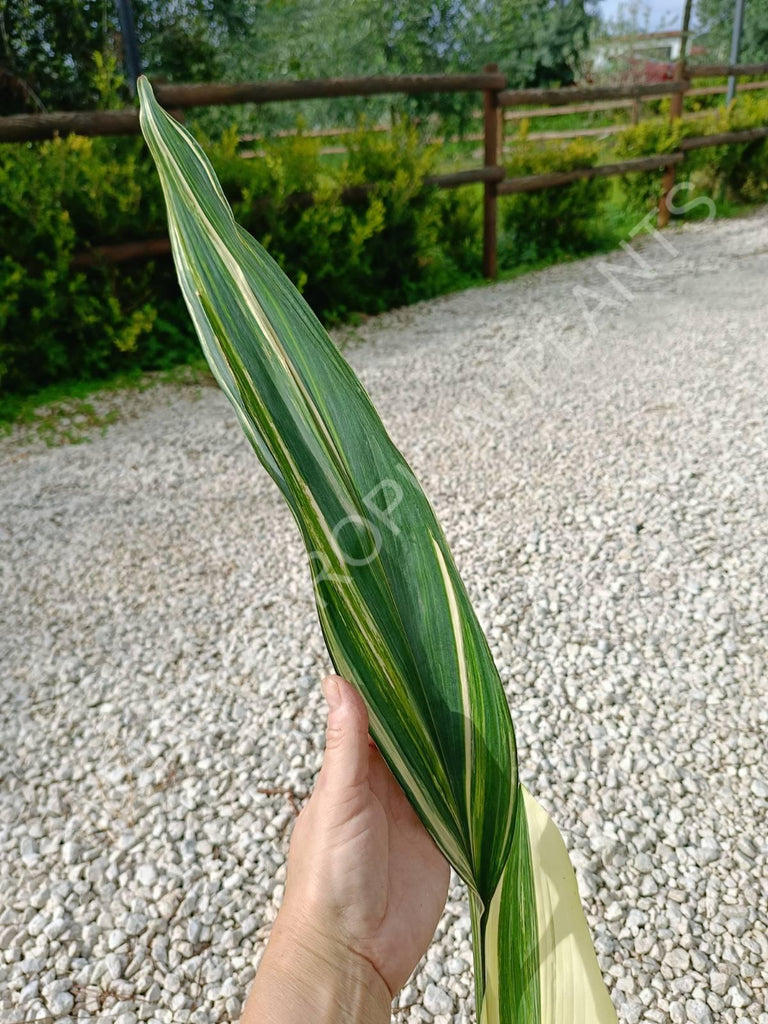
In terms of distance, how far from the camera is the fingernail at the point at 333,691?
71cm

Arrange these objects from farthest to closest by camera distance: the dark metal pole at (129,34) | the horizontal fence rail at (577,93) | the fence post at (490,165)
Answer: the dark metal pole at (129,34) → the horizontal fence rail at (577,93) → the fence post at (490,165)

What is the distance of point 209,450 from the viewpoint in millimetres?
3227

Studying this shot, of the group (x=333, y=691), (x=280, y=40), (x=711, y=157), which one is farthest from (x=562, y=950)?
(x=280, y=40)

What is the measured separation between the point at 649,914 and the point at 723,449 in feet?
6.43

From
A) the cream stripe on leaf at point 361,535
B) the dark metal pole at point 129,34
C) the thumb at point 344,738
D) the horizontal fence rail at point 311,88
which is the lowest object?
the thumb at point 344,738

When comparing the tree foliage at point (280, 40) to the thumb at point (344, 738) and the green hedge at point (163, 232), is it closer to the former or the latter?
the green hedge at point (163, 232)

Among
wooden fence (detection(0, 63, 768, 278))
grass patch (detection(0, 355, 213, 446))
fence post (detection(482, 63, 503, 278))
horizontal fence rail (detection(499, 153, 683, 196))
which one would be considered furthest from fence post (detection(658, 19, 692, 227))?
grass patch (detection(0, 355, 213, 446))

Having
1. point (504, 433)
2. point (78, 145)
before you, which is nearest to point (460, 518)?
point (504, 433)

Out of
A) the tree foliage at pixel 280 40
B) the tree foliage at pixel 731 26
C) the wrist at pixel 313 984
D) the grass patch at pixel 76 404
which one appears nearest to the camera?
the wrist at pixel 313 984

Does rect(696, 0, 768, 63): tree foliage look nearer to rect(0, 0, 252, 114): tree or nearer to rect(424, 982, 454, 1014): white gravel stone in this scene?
rect(0, 0, 252, 114): tree

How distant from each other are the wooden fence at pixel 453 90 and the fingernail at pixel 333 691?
11.4ft

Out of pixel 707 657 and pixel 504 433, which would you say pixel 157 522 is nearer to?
pixel 504 433

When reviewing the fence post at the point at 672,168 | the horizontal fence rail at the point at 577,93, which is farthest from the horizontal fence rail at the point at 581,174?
the horizontal fence rail at the point at 577,93

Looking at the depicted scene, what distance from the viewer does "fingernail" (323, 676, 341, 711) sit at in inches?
27.8
